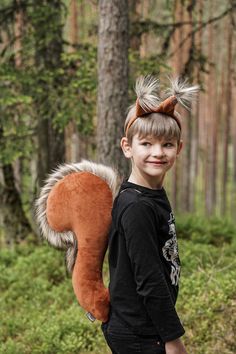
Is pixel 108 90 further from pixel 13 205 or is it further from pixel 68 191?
pixel 13 205

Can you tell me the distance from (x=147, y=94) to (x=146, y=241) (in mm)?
785

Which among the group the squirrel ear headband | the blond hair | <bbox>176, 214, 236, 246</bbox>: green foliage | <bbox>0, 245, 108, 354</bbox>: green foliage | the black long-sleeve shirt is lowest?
<bbox>176, 214, 236, 246</bbox>: green foliage

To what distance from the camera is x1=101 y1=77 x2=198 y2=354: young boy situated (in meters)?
2.44

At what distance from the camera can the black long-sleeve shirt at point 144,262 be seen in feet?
8.00

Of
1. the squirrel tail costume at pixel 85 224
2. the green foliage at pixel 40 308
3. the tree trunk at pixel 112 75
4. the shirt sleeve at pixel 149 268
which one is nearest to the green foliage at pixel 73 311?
the green foliage at pixel 40 308

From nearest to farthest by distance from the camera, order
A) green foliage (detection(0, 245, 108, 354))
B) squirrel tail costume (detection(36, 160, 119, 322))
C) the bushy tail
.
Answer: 1. squirrel tail costume (detection(36, 160, 119, 322))
2. the bushy tail
3. green foliage (detection(0, 245, 108, 354))

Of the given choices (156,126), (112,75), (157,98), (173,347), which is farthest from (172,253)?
(112,75)

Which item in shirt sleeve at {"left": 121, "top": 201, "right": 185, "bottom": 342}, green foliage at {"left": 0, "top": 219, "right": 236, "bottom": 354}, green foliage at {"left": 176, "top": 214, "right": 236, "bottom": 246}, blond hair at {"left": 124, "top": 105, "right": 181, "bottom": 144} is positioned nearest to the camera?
shirt sleeve at {"left": 121, "top": 201, "right": 185, "bottom": 342}

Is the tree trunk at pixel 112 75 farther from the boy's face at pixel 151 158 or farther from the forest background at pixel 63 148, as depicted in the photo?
the boy's face at pixel 151 158

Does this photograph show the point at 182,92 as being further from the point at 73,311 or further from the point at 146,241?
the point at 73,311

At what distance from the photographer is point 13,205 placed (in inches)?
440

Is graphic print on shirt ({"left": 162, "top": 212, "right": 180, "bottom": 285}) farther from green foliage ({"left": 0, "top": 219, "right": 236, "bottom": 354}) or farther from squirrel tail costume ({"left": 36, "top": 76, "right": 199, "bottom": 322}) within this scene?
green foliage ({"left": 0, "top": 219, "right": 236, "bottom": 354})

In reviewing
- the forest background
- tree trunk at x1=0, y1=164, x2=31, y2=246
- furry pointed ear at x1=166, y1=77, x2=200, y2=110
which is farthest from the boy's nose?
tree trunk at x1=0, y1=164, x2=31, y2=246

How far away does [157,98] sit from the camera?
269cm
